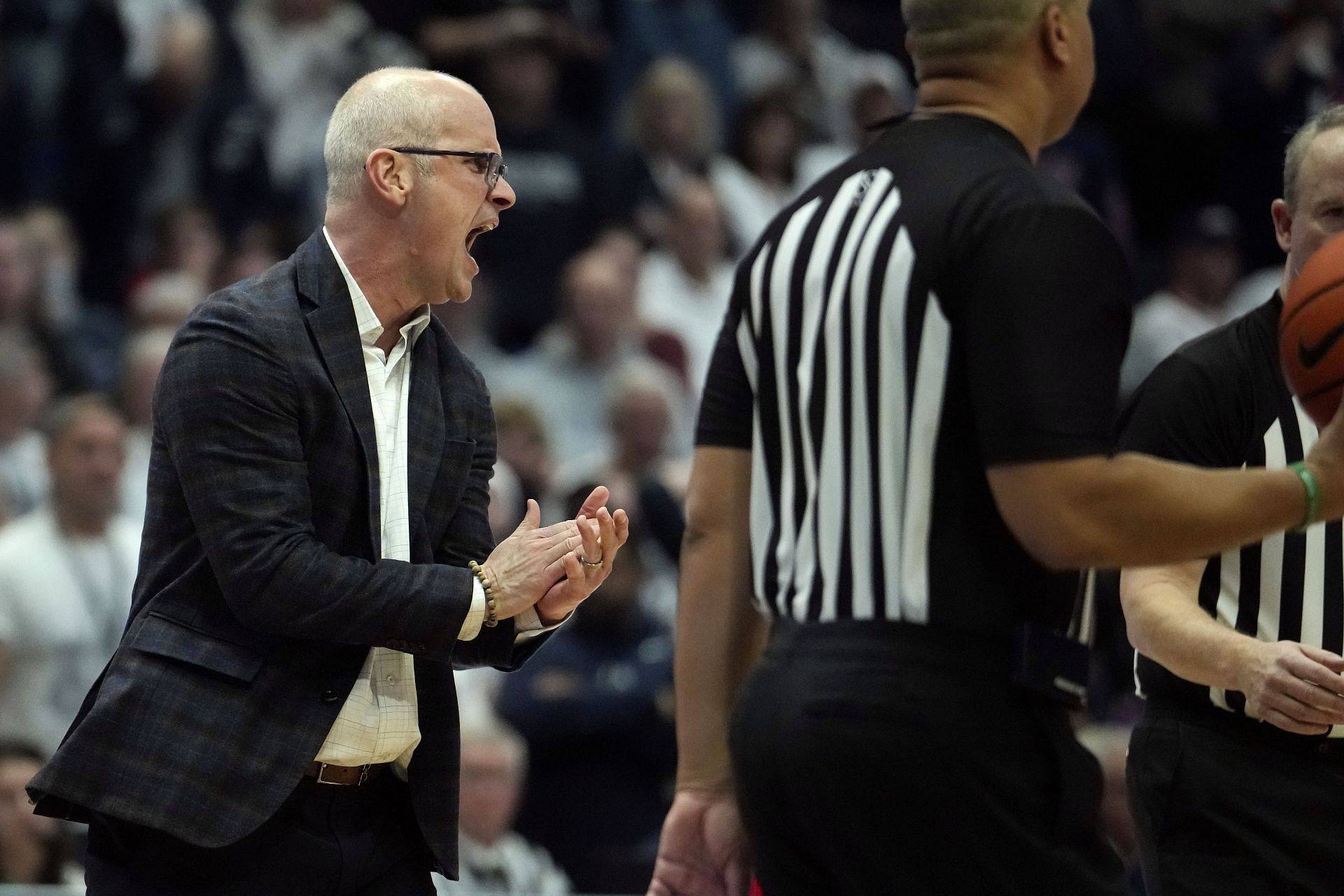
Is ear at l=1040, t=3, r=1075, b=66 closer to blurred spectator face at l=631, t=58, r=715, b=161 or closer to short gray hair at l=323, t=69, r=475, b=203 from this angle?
short gray hair at l=323, t=69, r=475, b=203

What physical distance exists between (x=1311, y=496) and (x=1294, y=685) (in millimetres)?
612

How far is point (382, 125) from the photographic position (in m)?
3.22

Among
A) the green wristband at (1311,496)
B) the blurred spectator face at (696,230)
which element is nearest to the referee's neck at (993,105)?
the green wristband at (1311,496)

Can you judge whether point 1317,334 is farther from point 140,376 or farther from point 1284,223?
point 140,376

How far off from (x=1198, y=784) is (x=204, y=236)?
660cm

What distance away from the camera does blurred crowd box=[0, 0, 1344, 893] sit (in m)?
6.90

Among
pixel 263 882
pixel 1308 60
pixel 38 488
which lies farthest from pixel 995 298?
pixel 1308 60

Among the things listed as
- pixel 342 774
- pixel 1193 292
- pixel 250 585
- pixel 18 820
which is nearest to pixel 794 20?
pixel 1193 292

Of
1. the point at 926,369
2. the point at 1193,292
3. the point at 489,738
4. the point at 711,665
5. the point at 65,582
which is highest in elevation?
the point at 926,369

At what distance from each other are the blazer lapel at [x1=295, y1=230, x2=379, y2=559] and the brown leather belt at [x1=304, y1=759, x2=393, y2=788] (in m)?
0.37

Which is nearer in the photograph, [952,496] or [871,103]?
[952,496]

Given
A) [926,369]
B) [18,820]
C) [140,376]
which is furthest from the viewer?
[140,376]

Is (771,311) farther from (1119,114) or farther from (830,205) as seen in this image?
(1119,114)

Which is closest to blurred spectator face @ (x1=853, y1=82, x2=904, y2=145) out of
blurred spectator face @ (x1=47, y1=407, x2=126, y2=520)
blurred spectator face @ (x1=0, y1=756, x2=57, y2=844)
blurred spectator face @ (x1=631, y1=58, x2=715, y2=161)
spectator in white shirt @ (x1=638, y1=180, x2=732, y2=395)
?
blurred spectator face @ (x1=631, y1=58, x2=715, y2=161)
